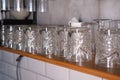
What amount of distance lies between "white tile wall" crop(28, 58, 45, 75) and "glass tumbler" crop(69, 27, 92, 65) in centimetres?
24

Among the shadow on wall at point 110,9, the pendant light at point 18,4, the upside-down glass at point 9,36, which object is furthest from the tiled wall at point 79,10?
the upside-down glass at point 9,36

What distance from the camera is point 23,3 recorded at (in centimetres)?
141

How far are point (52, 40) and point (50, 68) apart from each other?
13 cm

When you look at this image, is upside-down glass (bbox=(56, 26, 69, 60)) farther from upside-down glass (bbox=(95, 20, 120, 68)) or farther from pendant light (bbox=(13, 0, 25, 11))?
pendant light (bbox=(13, 0, 25, 11))

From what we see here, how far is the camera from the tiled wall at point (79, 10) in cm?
99

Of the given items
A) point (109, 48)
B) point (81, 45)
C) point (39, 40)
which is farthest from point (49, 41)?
point (109, 48)

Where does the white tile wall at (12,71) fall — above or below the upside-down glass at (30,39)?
below

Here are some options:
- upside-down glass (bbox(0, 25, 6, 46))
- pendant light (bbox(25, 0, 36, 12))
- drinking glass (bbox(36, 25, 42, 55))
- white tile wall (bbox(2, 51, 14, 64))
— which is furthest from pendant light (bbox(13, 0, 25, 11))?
drinking glass (bbox(36, 25, 42, 55))

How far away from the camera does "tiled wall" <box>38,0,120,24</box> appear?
99cm

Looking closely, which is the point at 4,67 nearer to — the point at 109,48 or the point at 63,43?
the point at 63,43

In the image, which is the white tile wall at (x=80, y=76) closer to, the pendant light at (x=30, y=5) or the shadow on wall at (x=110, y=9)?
the shadow on wall at (x=110, y=9)

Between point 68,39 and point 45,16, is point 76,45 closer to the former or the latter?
point 68,39

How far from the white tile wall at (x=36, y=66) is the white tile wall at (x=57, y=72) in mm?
39

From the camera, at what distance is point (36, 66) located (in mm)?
1120
